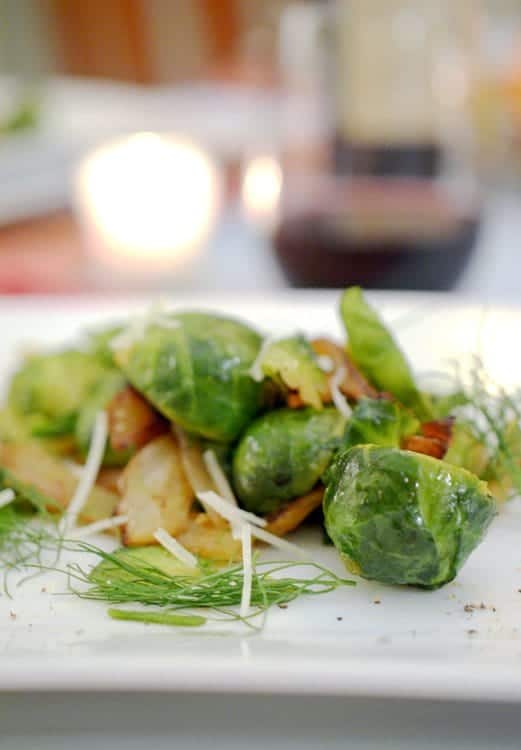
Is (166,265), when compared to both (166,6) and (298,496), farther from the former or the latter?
(166,6)

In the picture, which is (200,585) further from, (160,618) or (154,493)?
(154,493)

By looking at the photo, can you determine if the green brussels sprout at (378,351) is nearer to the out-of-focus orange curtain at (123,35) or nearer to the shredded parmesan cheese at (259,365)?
the shredded parmesan cheese at (259,365)

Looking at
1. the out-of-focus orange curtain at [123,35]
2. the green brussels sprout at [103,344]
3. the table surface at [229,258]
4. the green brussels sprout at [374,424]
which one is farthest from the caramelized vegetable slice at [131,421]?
the out-of-focus orange curtain at [123,35]

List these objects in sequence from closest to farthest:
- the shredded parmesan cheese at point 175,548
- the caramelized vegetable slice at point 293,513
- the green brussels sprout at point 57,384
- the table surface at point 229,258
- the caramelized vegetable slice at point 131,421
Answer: the shredded parmesan cheese at point 175,548
the caramelized vegetable slice at point 293,513
the caramelized vegetable slice at point 131,421
the green brussels sprout at point 57,384
the table surface at point 229,258

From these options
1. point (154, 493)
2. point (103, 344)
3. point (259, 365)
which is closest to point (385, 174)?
point (103, 344)

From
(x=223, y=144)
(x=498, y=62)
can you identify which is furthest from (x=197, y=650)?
(x=223, y=144)
